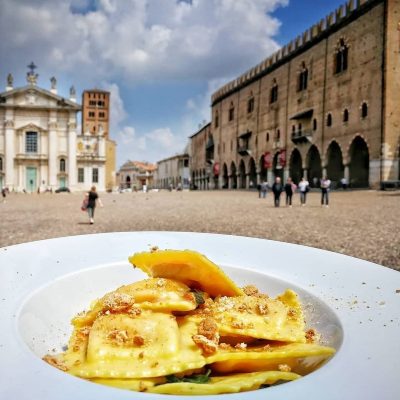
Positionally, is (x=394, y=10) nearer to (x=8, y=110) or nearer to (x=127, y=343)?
(x=127, y=343)

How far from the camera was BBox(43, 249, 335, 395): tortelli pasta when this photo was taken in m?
0.97

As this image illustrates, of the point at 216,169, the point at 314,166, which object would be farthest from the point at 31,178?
the point at 314,166

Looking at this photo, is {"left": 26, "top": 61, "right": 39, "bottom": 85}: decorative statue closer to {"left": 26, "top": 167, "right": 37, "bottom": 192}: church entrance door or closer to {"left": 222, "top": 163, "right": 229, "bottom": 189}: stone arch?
{"left": 26, "top": 167, "right": 37, "bottom": 192}: church entrance door

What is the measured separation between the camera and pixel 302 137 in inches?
1272

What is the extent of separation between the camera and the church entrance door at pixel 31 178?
4591 centimetres

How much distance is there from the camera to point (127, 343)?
108cm

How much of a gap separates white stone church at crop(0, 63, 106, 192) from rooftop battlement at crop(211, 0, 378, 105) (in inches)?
899

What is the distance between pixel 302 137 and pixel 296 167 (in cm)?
496

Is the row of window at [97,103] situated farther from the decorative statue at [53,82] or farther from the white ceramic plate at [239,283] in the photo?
Answer: the white ceramic plate at [239,283]

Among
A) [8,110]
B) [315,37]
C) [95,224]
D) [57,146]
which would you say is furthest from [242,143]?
[95,224]

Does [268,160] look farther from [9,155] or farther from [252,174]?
[9,155]

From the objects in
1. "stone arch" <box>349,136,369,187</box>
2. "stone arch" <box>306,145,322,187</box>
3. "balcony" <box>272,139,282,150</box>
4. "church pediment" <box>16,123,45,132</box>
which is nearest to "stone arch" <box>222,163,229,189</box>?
"balcony" <box>272,139,282,150</box>

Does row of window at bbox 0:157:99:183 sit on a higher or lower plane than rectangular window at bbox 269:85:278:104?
lower

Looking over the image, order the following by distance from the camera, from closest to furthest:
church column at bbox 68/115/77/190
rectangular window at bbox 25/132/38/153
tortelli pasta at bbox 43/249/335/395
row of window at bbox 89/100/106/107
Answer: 1. tortelli pasta at bbox 43/249/335/395
2. rectangular window at bbox 25/132/38/153
3. church column at bbox 68/115/77/190
4. row of window at bbox 89/100/106/107
